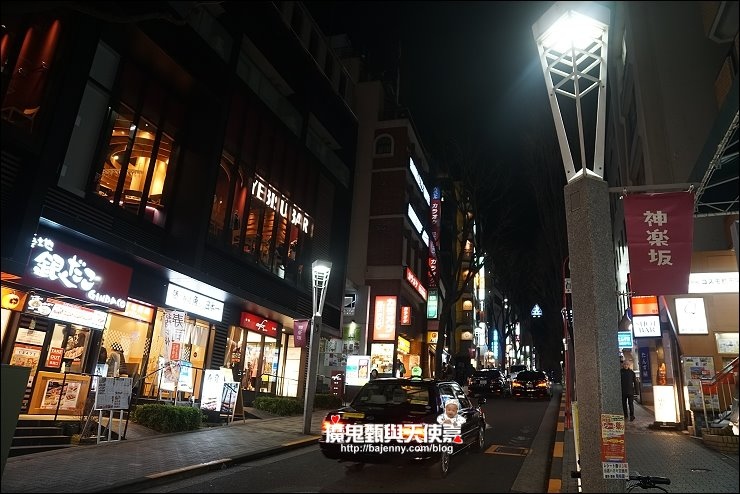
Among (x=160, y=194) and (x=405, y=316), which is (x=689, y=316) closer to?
(x=160, y=194)

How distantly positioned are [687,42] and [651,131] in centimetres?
347

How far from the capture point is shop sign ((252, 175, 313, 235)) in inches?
726

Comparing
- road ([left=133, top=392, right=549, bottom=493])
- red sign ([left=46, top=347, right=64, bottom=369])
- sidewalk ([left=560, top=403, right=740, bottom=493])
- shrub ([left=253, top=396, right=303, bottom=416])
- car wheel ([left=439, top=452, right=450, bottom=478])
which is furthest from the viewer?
shrub ([left=253, top=396, right=303, bottom=416])

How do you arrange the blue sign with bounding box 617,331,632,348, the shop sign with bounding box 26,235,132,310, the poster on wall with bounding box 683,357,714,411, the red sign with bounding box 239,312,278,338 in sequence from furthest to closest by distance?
1. the blue sign with bounding box 617,331,632,348
2. the red sign with bounding box 239,312,278,338
3. the poster on wall with bounding box 683,357,714,411
4. the shop sign with bounding box 26,235,132,310

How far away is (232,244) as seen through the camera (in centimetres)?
1692

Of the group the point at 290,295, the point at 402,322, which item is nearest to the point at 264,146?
the point at 290,295

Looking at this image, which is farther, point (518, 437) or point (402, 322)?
point (402, 322)

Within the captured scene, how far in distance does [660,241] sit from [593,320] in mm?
1657

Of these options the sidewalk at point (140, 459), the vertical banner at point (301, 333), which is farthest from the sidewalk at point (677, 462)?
the vertical banner at point (301, 333)

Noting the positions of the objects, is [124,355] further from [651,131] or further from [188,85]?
[651,131]

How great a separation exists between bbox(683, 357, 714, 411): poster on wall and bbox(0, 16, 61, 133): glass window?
16392mm

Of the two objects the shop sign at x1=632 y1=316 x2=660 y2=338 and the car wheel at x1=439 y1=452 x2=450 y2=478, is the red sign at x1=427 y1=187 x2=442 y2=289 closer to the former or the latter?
the shop sign at x1=632 y1=316 x2=660 y2=338

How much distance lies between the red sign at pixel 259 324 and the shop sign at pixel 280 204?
4.25 m

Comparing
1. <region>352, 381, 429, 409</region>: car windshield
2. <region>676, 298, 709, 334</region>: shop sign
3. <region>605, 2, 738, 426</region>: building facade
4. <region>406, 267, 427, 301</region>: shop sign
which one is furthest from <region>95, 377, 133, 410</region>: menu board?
<region>406, 267, 427, 301</region>: shop sign
